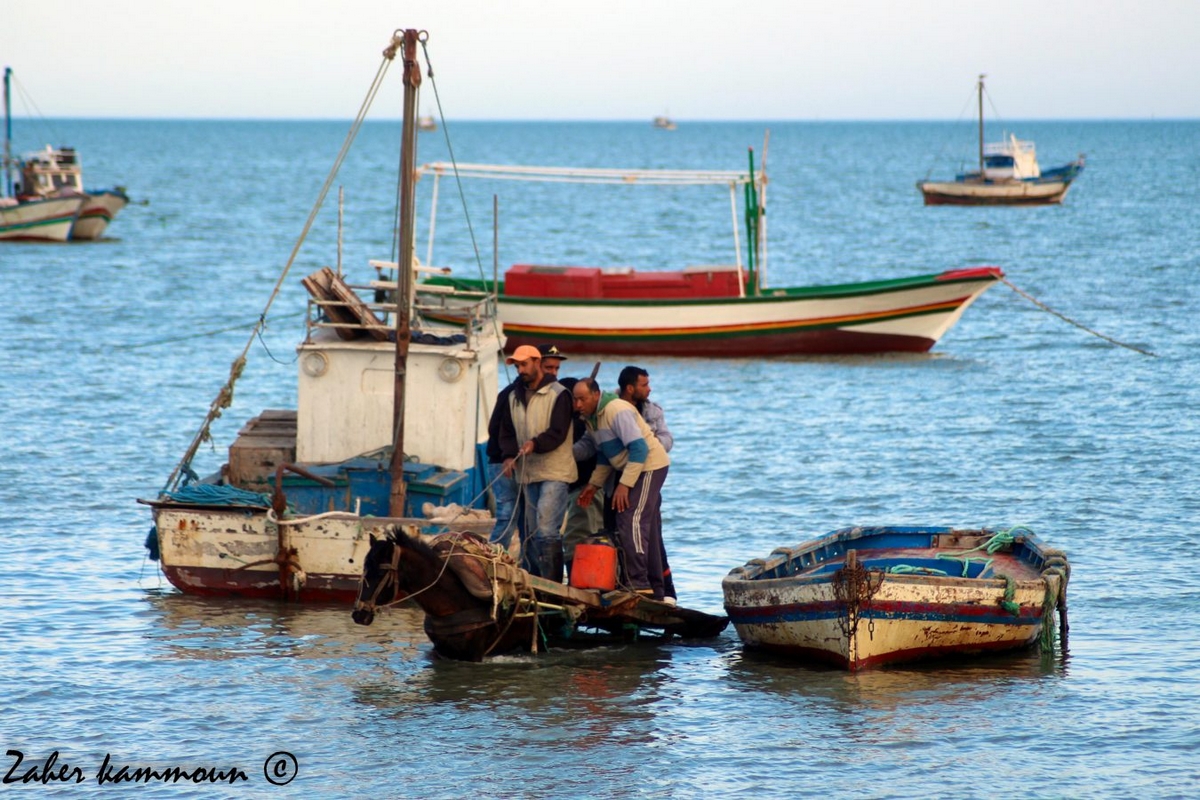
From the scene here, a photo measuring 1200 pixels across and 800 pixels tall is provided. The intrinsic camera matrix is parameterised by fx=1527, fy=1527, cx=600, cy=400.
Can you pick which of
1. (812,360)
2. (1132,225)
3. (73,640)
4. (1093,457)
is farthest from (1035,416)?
(1132,225)

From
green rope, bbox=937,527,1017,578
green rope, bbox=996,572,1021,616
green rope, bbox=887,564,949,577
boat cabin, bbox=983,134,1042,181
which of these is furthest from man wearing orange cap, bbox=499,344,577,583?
boat cabin, bbox=983,134,1042,181

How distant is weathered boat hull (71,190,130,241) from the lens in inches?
2208

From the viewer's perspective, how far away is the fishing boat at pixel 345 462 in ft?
41.9

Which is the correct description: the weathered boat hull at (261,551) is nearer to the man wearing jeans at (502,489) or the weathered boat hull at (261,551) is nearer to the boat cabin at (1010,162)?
the man wearing jeans at (502,489)

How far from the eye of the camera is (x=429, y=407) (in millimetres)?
13375

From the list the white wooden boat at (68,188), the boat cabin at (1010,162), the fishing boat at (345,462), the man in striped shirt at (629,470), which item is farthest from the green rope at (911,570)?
the boat cabin at (1010,162)

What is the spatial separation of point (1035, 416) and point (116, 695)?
16.3 metres

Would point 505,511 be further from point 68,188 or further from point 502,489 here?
point 68,188

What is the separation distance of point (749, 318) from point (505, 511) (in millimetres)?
17095

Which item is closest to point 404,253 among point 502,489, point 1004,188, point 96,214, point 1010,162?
point 502,489

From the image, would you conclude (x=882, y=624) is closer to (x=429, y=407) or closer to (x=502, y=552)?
(x=502, y=552)

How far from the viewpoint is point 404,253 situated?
12.8 metres

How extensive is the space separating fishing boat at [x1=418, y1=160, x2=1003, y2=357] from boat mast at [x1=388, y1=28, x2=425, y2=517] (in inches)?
594
